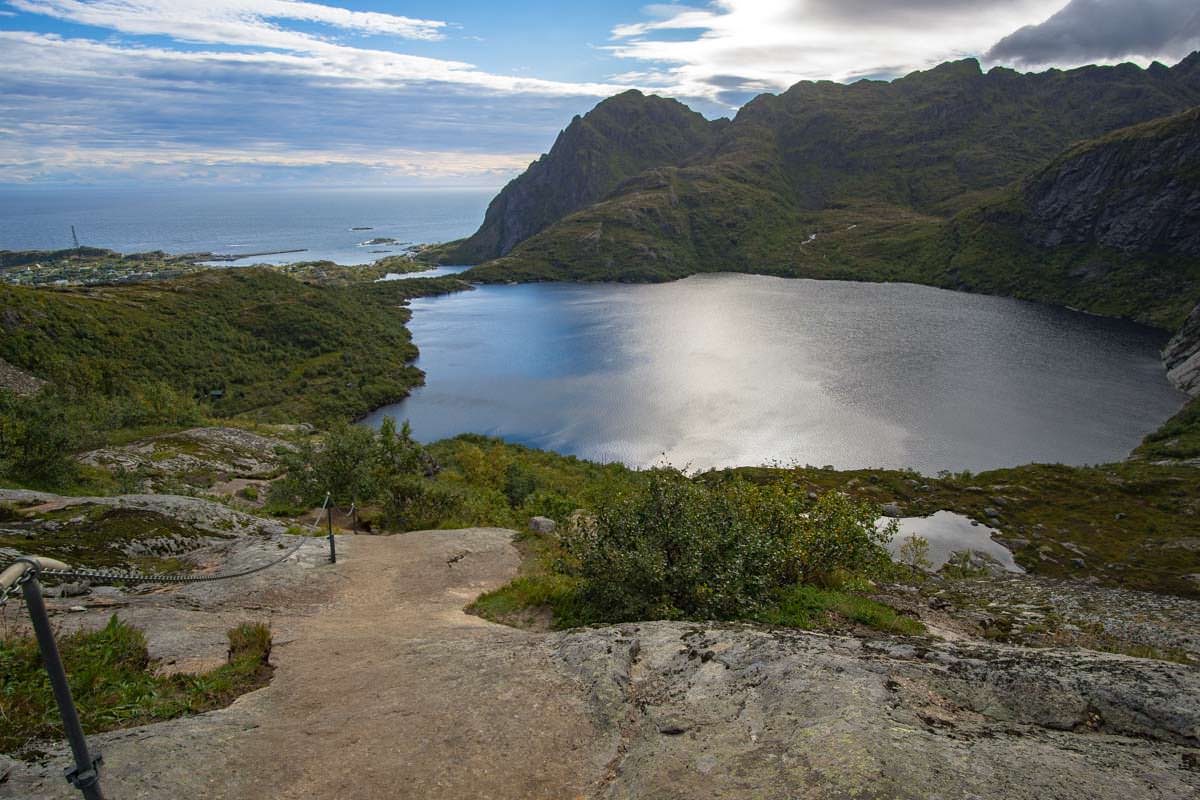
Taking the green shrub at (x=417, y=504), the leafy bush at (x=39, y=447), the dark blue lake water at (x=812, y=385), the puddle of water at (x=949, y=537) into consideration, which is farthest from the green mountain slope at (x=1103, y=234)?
the leafy bush at (x=39, y=447)

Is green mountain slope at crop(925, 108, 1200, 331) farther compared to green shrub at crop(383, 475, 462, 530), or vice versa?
green mountain slope at crop(925, 108, 1200, 331)

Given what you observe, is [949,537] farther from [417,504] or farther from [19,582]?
[19,582]

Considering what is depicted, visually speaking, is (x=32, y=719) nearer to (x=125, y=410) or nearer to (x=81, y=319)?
(x=125, y=410)

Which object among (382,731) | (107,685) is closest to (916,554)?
(382,731)

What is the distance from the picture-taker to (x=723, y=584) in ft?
42.3

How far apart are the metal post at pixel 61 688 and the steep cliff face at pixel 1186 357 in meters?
111

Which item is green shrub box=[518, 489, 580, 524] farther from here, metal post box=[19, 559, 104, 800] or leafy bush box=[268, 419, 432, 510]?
metal post box=[19, 559, 104, 800]

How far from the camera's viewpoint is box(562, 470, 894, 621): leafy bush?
42.5 ft

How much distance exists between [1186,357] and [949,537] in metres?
83.4

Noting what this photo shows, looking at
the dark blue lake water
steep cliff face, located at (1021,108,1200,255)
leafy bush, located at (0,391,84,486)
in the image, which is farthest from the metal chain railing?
steep cliff face, located at (1021,108,1200,255)

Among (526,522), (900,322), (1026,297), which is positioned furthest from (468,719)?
(1026,297)

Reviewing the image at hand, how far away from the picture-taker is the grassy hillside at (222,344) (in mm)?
73312

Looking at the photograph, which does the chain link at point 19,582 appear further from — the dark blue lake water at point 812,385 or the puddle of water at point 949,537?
the dark blue lake water at point 812,385

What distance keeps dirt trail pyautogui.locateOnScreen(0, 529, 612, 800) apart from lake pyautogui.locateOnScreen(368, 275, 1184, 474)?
56518 mm
